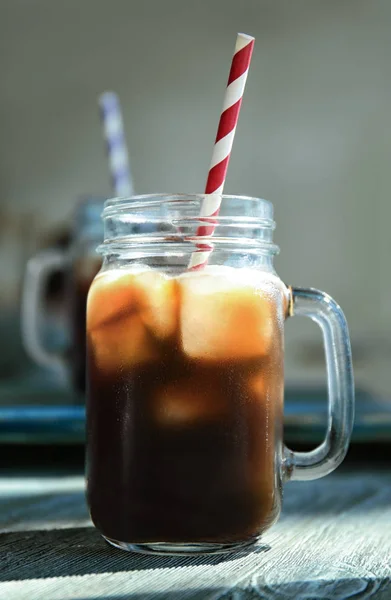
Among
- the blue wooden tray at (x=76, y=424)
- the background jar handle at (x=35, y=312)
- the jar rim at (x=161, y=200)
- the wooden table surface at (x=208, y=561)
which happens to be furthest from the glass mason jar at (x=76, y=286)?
the jar rim at (x=161, y=200)

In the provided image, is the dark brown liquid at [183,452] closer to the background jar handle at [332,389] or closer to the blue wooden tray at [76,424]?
the background jar handle at [332,389]

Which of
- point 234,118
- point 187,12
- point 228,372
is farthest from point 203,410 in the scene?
point 187,12

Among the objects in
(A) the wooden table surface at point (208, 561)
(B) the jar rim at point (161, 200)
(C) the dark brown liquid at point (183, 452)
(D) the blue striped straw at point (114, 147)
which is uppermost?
(D) the blue striped straw at point (114, 147)

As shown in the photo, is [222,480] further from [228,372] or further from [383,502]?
[383,502]

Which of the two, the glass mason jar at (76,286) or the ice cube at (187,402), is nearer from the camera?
the ice cube at (187,402)

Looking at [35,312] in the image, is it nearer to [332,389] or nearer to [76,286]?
[76,286]

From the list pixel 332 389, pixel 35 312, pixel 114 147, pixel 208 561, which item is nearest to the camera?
pixel 208 561

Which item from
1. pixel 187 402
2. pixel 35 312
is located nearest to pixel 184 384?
pixel 187 402
